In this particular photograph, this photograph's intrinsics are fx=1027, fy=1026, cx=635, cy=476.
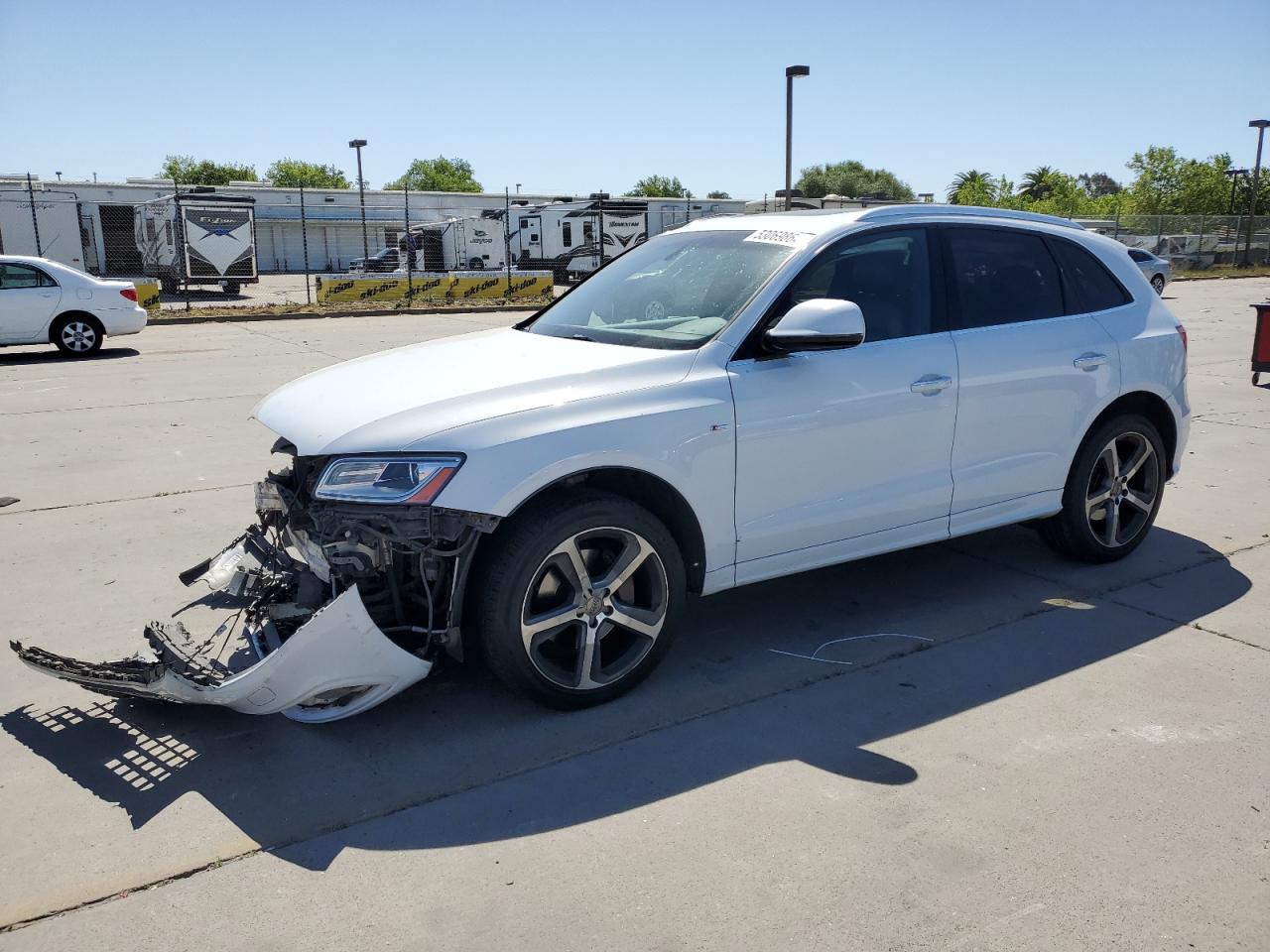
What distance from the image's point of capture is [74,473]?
7.53 meters

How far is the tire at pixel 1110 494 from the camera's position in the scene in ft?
17.0

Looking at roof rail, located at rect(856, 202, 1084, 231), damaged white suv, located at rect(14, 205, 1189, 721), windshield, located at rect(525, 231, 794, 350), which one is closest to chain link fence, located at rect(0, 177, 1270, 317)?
windshield, located at rect(525, 231, 794, 350)

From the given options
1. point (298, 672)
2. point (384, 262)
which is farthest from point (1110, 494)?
point (384, 262)

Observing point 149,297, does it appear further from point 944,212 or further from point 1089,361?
point 1089,361

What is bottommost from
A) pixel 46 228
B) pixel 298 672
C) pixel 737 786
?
pixel 737 786

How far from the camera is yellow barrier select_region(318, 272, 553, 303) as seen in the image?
1008 inches

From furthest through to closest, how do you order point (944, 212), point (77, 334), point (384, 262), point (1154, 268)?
point (384, 262)
point (1154, 268)
point (77, 334)
point (944, 212)

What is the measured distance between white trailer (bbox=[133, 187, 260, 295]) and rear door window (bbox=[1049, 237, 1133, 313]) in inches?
1116

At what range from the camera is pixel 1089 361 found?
5.02 meters

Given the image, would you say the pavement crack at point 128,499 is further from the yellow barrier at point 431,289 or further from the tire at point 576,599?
the yellow barrier at point 431,289

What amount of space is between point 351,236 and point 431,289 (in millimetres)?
29044

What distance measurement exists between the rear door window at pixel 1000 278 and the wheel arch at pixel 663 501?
1695 mm

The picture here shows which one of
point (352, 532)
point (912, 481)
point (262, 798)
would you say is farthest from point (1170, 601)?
point (262, 798)

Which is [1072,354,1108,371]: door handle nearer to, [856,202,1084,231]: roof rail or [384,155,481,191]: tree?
[856,202,1084,231]: roof rail
